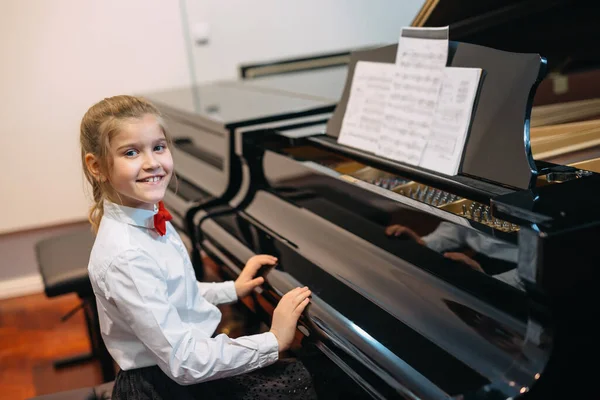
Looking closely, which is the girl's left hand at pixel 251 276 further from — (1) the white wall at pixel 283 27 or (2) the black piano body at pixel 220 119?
(1) the white wall at pixel 283 27

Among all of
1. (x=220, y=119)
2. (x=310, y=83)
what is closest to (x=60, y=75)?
(x=310, y=83)

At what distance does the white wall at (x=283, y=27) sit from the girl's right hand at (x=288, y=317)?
A: 121 inches

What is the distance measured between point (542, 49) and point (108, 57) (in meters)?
2.67

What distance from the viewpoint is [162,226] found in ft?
4.94

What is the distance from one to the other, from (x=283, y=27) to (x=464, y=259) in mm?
3394

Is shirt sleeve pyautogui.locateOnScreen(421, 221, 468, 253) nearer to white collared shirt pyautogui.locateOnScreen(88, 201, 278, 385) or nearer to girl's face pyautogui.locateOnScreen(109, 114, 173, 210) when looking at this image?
white collared shirt pyautogui.locateOnScreen(88, 201, 278, 385)

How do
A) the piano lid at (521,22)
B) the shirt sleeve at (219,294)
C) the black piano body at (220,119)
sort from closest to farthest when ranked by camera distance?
the shirt sleeve at (219,294), the piano lid at (521,22), the black piano body at (220,119)

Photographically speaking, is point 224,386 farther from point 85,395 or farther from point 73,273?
point 73,273

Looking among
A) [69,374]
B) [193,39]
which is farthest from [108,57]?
[69,374]

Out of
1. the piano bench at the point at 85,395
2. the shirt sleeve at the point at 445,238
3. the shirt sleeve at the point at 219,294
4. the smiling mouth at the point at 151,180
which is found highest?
the smiling mouth at the point at 151,180

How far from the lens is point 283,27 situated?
449 cm

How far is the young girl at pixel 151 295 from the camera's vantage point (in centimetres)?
140

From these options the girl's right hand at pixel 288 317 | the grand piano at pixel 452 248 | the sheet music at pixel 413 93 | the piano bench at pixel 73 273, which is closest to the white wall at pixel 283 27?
the piano bench at pixel 73 273

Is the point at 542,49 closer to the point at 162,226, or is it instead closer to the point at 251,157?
the point at 251,157
